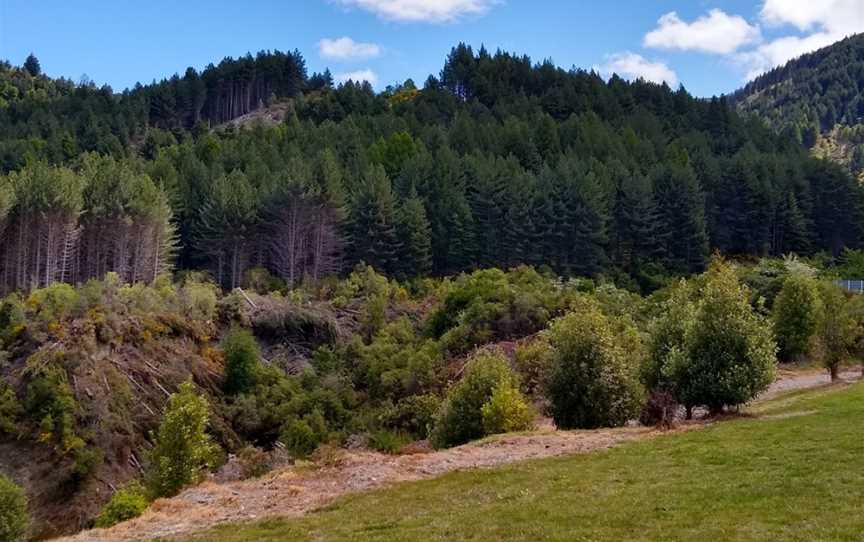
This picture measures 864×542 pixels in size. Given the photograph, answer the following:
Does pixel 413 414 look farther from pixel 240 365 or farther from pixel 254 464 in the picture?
pixel 240 365

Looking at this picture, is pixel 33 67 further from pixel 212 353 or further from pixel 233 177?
pixel 212 353

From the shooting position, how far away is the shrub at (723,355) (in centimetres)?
2167

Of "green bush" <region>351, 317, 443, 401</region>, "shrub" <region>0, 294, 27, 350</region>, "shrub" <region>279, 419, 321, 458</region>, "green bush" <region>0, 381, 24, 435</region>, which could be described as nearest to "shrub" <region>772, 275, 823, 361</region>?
"green bush" <region>351, 317, 443, 401</region>

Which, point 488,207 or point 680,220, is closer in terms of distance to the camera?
point 488,207

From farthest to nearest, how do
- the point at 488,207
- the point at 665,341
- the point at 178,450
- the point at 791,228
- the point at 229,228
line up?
1. the point at 791,228
2. the point at 488,207
3. the point at 229,228
4. the point at 665,341
5. the point at 178,450

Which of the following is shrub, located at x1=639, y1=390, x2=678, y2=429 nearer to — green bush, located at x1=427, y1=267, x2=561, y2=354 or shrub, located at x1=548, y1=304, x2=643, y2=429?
shrub, located at x1=548, y1=304, x2=643, y2=429

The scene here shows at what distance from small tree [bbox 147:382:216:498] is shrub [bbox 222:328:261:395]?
15156 mm

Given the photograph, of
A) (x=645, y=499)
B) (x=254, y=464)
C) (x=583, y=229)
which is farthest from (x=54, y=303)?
(x=583, y=229)

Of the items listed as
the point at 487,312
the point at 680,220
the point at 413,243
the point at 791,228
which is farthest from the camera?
the point at 791,228

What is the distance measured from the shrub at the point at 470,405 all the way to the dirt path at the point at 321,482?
353 centimetres

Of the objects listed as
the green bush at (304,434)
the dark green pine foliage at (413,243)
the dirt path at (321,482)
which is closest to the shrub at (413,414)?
the green bush at (304,434)

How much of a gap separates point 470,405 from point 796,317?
25232 millimetres

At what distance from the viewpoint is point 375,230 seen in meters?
63.8

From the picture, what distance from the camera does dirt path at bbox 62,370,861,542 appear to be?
1461 centimetres
